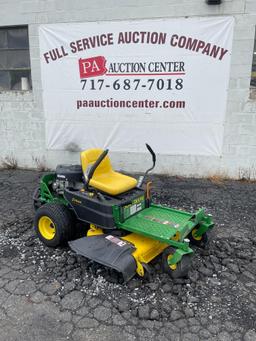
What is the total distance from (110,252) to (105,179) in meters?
0.95

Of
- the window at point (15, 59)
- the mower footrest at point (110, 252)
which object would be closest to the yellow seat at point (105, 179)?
the mower footrest at point (110, 252)

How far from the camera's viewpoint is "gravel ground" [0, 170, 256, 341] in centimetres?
262

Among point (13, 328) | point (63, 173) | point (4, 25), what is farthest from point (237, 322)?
point (4, 25)

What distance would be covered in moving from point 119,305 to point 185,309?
591 millimetres

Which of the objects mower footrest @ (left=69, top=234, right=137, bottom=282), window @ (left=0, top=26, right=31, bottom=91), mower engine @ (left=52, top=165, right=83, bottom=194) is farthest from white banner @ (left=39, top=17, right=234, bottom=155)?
mower footrest @ (left=69, top=234, right=137, bottom=282)

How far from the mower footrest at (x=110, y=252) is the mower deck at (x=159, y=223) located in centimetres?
21

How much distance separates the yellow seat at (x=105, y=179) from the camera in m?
3.53

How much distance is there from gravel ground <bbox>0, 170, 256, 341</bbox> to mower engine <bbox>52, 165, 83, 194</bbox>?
2.48 ft

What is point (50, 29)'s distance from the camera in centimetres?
629

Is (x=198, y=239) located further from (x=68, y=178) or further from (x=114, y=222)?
(x=68, y=178)

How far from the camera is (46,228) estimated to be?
3926 millimetres

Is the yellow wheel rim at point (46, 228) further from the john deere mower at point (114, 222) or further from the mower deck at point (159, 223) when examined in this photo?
the mower deck at point (159, 223)

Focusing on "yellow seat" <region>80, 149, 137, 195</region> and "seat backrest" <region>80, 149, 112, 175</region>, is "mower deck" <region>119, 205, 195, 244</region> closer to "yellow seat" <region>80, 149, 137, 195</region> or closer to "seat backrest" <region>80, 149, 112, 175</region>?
"yellow seat" <region>80, 149, 137, 195</region>

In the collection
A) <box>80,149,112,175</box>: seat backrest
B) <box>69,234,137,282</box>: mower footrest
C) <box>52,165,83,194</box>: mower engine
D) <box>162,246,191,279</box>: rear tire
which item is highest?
<box>80,149,112,175</box>: seat backrest
